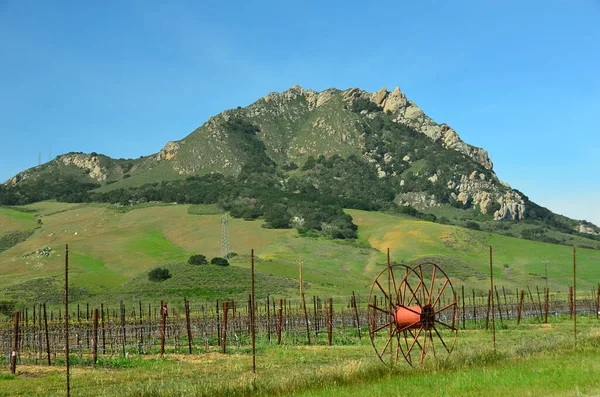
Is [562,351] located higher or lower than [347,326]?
higher

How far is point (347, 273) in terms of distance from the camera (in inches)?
4048

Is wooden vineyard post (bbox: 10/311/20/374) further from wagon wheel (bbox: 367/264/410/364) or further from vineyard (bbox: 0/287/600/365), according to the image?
wagon wheel (bbox: 367/264/410/364)

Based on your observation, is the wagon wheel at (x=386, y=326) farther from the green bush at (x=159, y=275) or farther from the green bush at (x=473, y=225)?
the green bush at (x=473, y=225)

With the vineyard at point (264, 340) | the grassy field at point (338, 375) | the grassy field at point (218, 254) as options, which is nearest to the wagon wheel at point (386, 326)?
the vineyard at point (264, 340)

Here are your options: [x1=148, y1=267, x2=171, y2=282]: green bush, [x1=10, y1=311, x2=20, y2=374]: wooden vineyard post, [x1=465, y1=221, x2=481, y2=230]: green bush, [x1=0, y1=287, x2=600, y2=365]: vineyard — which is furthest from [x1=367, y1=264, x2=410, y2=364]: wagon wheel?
[x1=465, y1=221, x2=481, y2=230]: green bush

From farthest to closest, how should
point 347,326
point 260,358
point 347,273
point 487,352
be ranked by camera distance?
point 347,273 < point 347,326 < point 260,358 < point 487,352

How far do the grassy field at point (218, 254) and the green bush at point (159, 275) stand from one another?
4.01ft

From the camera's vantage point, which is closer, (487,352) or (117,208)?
(487,352)

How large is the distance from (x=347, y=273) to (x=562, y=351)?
80.0 m

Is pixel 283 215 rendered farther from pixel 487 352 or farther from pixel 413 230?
pixel 487 352

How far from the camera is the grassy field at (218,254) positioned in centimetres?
8425

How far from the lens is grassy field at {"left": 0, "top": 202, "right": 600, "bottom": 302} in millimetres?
84250

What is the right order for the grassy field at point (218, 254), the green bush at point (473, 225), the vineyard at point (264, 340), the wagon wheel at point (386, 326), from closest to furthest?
the vineyard at point (264, 340)
the wagon wheel at point (386, 326)
the grassy field at point (218, 254)
the green bush at point (473, 225)

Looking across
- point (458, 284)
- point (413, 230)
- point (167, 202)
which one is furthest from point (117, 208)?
point (458, 284)
